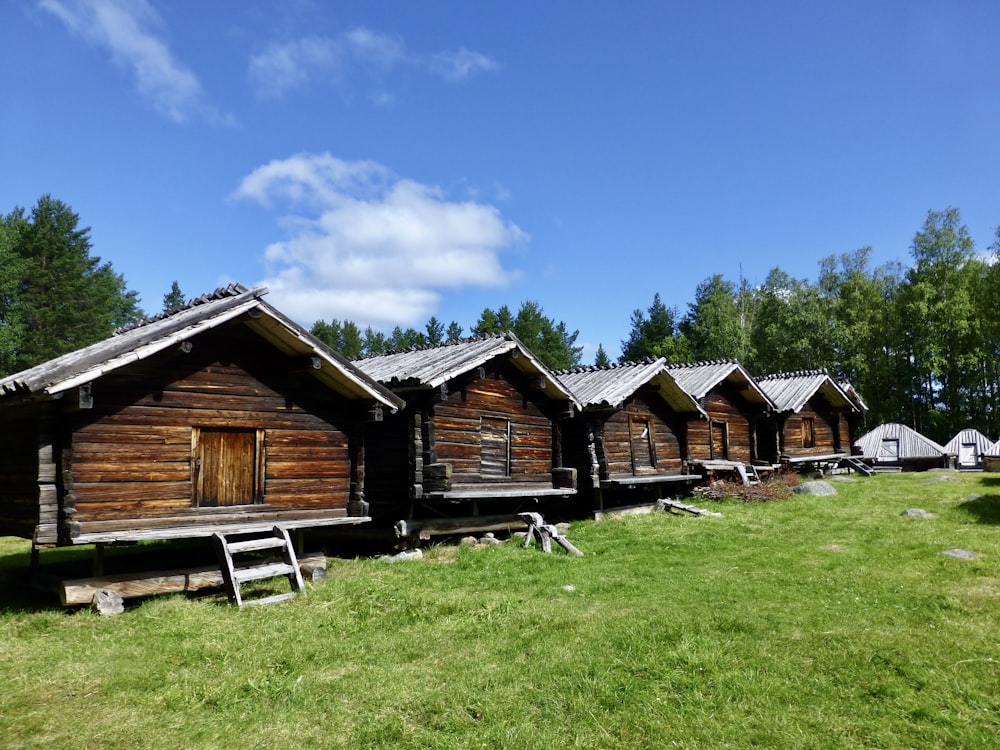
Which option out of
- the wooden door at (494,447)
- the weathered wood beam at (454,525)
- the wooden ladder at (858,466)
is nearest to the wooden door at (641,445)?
the weathered wood beam at (454,525)

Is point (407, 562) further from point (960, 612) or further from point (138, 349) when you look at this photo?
point (960, 612)

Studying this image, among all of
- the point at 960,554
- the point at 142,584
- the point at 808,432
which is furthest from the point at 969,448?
the point at 142,584

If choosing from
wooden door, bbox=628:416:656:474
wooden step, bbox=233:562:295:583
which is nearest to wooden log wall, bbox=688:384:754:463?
wooden door, bbox=628:416:656:474

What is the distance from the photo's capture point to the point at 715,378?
27.8 meters

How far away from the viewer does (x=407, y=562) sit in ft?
49.6

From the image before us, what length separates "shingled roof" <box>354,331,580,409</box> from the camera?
16.5 metres

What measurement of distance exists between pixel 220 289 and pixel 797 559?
43.7ft

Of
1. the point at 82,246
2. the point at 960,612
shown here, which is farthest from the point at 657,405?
the point at 82,246

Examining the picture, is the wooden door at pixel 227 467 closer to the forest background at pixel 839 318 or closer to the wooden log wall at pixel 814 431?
the wooden log wall at pixel 814 431

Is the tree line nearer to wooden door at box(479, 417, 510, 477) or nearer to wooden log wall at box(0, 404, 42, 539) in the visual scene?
wooden door at box(479, 417, 510, 477)

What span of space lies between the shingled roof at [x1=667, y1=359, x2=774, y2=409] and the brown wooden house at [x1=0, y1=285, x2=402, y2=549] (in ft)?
53.2

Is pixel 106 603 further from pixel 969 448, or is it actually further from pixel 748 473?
pixel 969 448

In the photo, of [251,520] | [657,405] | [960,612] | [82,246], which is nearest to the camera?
[960,612]

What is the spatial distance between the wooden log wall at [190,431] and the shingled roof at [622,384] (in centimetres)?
950
